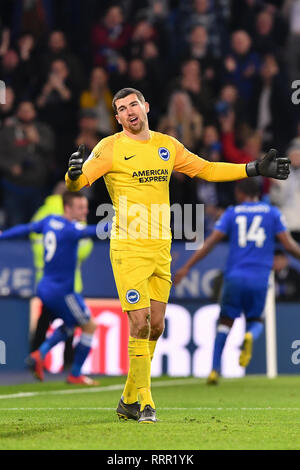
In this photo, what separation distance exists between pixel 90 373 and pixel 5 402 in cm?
357

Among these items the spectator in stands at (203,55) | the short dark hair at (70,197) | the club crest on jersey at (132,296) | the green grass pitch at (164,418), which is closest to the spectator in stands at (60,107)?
the spectator in stands at (203,55)

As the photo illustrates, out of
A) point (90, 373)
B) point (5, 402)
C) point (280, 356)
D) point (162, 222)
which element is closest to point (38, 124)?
point (90, 373)

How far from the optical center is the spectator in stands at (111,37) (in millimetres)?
15539

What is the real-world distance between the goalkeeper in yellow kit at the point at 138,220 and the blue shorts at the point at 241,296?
380 centimetres

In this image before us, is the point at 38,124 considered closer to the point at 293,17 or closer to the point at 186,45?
the point at 186,45

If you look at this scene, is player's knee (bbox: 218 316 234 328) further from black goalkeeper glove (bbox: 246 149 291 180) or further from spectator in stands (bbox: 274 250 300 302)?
black goalkeeper glove (bbox: 246 149 291 180)

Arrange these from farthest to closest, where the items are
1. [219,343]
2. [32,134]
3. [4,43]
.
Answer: [4,43] < [32,134] < [219,343]

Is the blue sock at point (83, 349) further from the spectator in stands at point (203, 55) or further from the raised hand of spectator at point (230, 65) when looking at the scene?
the raised hand of spectator at point (230, 65)

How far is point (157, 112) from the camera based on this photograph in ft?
49.1

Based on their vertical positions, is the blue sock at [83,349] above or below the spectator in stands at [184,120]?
below

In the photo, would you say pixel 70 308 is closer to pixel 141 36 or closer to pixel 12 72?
pixel 12 72

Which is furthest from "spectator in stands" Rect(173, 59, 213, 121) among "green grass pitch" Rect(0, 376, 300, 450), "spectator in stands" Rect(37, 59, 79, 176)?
"green grass pitch" Rect(0, 376, 300, 450)

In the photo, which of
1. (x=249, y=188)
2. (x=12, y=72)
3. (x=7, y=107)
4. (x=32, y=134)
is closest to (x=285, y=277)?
(x=249, y=188)

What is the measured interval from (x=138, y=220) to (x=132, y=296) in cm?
49
